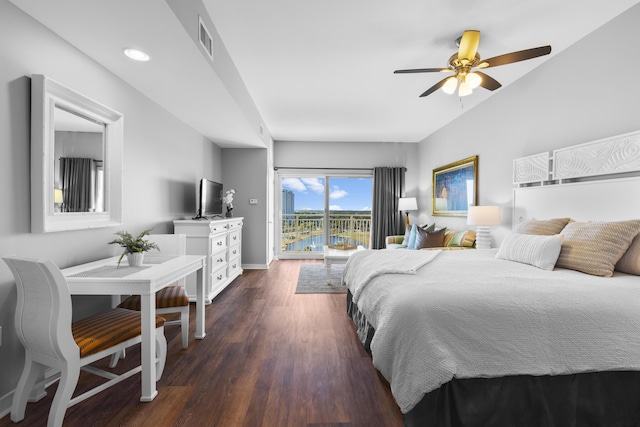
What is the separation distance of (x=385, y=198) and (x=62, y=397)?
18.9 ft

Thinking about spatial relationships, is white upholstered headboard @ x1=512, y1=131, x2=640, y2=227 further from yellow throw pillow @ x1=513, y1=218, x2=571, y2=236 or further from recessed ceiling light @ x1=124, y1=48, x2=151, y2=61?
recessed ceiling light @ x1=124, y1=48, x2=151, y2=61

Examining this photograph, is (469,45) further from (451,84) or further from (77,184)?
(77,184)

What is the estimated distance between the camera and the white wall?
90.7 inches

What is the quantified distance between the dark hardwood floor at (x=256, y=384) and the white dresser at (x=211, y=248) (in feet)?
1.76

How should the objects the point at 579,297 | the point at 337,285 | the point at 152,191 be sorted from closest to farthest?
1. the point at 579,297
2. the point at 152,191
3. the point at 337,285

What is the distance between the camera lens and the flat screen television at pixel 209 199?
4000mm

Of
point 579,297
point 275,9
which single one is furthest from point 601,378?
point 275,9

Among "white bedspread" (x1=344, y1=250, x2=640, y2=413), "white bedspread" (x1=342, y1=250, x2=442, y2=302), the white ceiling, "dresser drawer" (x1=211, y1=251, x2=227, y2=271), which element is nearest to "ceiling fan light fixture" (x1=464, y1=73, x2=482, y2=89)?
the white ceiling

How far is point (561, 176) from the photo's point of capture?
278cm

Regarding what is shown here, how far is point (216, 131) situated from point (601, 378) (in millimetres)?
4515

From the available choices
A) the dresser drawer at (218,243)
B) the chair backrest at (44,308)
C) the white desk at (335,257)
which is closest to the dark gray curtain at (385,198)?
the white desk at (335,257)

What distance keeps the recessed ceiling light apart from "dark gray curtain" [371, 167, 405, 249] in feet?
15.9

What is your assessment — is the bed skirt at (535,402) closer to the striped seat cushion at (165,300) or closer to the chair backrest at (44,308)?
the chair backrest at (44,308)

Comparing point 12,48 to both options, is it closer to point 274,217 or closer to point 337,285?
point 337,285
